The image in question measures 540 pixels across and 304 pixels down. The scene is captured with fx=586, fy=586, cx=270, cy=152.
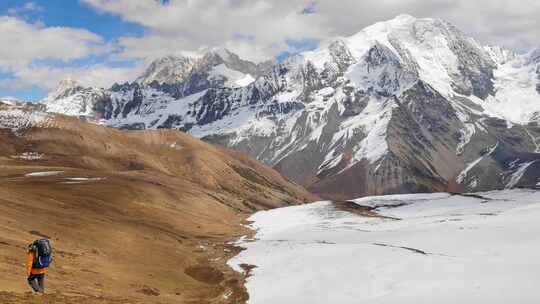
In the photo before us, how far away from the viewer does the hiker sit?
3170 cm

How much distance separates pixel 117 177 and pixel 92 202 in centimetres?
4784

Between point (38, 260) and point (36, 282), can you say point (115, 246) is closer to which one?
point (36, 282)

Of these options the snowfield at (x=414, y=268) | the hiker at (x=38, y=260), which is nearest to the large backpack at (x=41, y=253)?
the hiker at (x=38, y=260)

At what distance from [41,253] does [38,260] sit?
0.52 m

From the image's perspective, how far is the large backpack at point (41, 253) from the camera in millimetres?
31656

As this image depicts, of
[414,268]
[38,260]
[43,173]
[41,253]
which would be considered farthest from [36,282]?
[43,173]

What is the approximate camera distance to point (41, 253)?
104ft

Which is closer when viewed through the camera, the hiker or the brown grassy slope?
the hiker

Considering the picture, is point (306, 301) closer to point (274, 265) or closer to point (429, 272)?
point (429, 272)

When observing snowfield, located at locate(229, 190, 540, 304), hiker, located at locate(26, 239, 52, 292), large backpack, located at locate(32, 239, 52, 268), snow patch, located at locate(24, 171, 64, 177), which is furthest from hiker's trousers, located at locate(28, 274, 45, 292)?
snow patch, located at locate(24, 171, 64, 177)

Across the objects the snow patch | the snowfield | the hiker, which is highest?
the snow patch

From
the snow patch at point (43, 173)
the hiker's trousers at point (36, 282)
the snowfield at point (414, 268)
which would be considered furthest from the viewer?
the snow patch at point (43, 173)

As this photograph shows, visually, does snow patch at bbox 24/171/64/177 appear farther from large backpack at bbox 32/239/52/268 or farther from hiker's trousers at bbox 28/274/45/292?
large backpack at bbox 32/239/52/268

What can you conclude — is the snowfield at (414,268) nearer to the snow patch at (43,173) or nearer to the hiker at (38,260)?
the hiker at (38,260)
